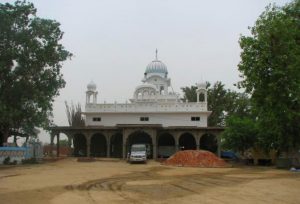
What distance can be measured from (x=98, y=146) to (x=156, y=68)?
42.9 ft

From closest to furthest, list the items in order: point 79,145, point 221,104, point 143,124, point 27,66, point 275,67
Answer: point 275,67 < point 27,66 < point 143,124 < point 79,145 < point 221,104

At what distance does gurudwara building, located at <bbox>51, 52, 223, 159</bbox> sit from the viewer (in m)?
45.0

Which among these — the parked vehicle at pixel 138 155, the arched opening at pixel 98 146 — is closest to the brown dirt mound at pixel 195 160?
the parked vehicle at pixel 138 155

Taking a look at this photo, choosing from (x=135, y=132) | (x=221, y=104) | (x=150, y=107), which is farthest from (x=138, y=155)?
(x=221, y=104)

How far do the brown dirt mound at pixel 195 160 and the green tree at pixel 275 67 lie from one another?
6.54 meters

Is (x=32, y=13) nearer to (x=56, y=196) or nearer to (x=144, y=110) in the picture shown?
(x=144, y=110)

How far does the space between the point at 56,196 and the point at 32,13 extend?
24658mm

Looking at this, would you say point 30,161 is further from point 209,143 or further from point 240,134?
point 209,143

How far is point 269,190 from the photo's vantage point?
55.6ft

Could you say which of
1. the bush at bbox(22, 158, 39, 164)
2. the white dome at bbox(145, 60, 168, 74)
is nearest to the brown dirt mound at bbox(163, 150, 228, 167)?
the bush at bbox(22, 158, 39, 164)

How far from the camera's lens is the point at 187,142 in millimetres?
49031

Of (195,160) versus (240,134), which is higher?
(240,134)

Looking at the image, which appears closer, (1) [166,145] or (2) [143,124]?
(2) [143,124]

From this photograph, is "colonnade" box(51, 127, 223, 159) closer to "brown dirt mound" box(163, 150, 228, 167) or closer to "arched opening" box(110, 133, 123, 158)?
"arched opening" box(110, 133, 123, 158)
